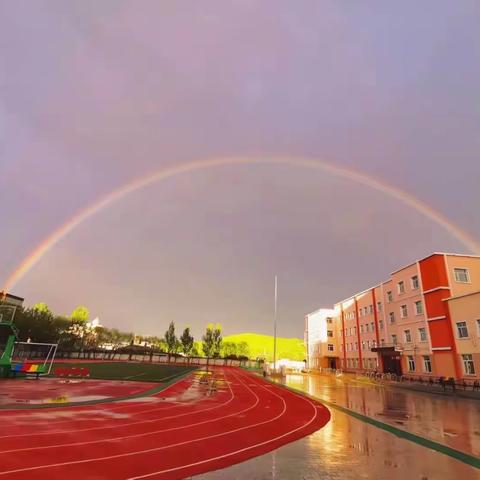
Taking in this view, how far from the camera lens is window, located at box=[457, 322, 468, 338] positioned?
39906 millimetres

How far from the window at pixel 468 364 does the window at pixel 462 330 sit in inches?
81.3

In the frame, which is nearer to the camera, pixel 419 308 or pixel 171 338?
pixel 419 308

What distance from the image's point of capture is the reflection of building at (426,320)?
39.9 meters

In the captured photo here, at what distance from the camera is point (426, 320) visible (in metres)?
46.5

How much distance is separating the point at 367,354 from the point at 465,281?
27.1m

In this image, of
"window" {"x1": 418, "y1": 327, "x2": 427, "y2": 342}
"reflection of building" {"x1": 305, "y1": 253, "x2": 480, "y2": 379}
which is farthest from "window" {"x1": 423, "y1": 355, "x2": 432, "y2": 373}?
"window" {"x1": 418, "y1": 327, "x2": 427, "y2": 342}

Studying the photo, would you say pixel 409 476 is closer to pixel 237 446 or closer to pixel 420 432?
pixel 237 446

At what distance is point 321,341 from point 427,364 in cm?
4222

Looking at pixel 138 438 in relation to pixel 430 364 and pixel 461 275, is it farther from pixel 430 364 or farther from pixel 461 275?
pixel 461 275

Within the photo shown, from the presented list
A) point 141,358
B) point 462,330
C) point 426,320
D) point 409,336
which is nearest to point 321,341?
point 409,336

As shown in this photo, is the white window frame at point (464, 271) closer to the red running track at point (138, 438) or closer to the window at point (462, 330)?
the window at point (462, 330)

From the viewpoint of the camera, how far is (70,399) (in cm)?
2002

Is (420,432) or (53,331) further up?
(53,331)

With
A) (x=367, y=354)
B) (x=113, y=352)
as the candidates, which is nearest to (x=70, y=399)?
(x=367, y=354)
